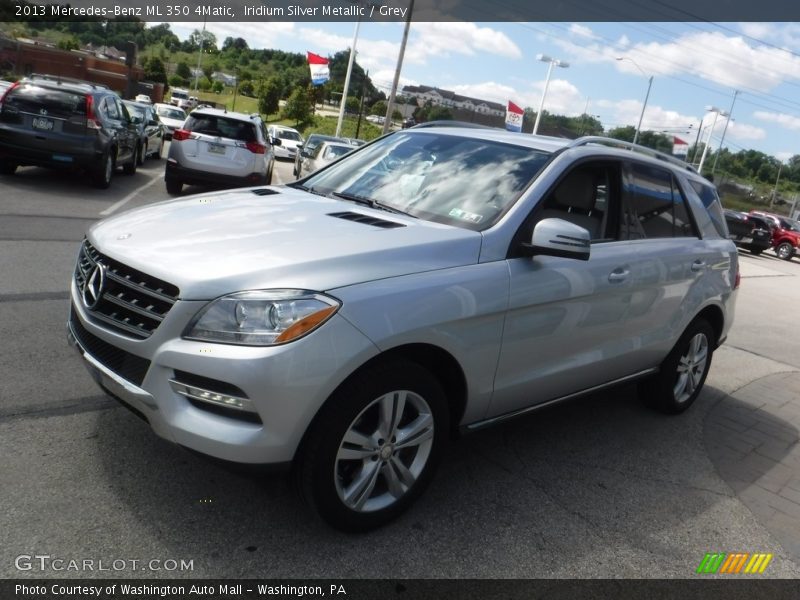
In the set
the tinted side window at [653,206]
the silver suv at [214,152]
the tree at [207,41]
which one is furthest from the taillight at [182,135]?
the tree at [207,41]

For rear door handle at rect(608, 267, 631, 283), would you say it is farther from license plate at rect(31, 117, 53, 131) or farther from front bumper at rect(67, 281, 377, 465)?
license plate at rect(31, 117, 53, 131)

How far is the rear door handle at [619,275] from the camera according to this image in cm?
412

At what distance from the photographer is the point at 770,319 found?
11.4 metres

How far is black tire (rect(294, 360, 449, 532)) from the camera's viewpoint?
285cm

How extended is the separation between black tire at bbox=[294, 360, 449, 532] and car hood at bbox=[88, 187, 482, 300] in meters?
0.45

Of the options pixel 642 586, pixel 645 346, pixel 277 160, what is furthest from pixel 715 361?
pixel 277 160

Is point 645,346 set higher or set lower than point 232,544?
higher

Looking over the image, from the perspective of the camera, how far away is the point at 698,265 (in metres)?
5.03

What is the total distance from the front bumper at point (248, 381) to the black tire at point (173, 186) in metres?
11.3

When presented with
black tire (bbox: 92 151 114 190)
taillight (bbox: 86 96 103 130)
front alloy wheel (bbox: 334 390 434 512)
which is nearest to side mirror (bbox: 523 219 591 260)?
front alloy wheel (bbox: 334 390 434 512)

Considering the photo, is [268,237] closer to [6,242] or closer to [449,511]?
[449,511]

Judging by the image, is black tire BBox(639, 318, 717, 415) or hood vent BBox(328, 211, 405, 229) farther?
black tire BBox(639, 318, 717, 415)

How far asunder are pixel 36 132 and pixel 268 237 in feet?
33.6

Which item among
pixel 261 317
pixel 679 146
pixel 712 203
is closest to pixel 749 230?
pixel 679 146
